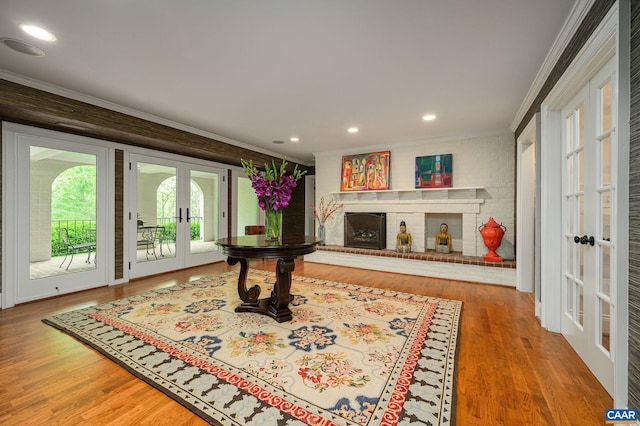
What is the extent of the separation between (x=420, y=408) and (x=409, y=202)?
385 centimetres

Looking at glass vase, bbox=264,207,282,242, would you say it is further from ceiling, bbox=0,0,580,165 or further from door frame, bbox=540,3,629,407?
door frame, bbox=540,3,629,407

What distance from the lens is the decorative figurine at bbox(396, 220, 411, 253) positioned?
4719 millimetres

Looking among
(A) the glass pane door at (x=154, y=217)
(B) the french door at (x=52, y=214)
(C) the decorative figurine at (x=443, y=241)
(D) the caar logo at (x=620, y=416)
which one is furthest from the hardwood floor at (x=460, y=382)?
(C) the decorative figurine at (x=443, y=241)

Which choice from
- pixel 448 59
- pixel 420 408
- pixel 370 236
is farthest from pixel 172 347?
pixel 370 236

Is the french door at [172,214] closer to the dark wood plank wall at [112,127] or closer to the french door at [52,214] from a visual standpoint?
the dark wood plank wall at [112,127]

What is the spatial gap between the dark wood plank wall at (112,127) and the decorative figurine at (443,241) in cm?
381

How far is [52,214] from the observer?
3.30 metres

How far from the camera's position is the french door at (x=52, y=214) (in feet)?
9.68

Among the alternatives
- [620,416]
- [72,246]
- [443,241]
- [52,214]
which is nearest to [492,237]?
[443,241]

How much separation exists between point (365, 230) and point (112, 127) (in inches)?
167

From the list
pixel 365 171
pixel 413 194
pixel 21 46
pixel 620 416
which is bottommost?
pixel 620 416

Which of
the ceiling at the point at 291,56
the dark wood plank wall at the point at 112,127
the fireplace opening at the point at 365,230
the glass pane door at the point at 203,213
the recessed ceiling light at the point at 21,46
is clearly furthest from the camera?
the fireplace opening at the point at 365,230

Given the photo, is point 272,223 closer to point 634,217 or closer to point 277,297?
point 277,297

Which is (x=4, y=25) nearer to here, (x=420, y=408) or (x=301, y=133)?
(x=301, y=133)
